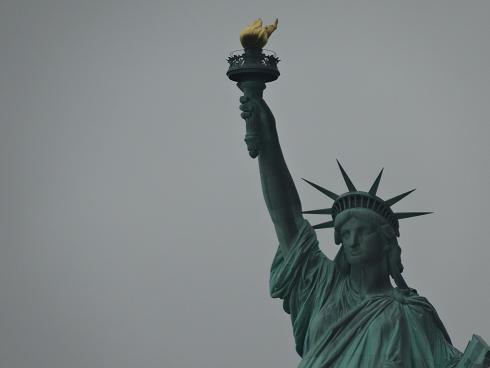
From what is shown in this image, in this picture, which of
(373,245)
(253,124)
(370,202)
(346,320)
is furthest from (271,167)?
(346,320)

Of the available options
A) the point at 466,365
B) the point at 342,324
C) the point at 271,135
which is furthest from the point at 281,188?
the point at 466,365

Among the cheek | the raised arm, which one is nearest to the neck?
the cheek

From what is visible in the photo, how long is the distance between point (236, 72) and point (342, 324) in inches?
111

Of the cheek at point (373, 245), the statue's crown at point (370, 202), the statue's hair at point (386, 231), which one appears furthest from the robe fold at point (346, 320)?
the statue's crown at point (370, 202)

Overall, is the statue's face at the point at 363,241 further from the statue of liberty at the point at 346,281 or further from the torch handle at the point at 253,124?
the torch handle at the point at 253,124

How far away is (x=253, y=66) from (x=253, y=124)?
0.61 meters

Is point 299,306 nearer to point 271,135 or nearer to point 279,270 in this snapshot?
point 279,270

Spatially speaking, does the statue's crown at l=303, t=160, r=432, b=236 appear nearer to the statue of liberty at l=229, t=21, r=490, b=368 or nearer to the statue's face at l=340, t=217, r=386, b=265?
the statue of liberty at l=229, t=21, r=490, b=368

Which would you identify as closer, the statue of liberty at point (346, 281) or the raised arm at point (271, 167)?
the statue of liberty at point (346, 281)

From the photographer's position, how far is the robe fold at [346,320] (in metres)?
14.2

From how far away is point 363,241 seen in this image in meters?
14.7

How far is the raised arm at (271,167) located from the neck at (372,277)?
90cm

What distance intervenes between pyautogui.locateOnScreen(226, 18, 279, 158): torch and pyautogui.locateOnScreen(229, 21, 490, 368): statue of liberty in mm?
15

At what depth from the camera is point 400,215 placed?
48.8 feet
